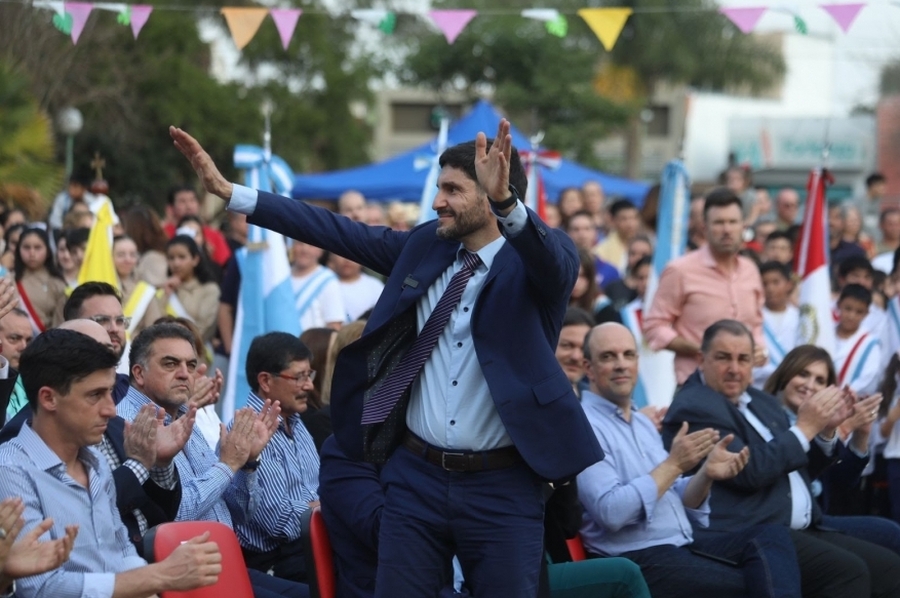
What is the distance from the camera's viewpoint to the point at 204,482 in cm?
512

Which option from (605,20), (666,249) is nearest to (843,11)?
(605,20)

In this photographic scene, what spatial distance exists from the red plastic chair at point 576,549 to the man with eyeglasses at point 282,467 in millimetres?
1090

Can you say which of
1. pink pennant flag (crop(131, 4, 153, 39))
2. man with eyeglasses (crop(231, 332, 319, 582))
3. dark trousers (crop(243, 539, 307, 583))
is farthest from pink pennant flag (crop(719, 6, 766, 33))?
dark trousers (crop(243, 539, 307, 583))

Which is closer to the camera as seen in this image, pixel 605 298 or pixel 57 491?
pixel 57 491

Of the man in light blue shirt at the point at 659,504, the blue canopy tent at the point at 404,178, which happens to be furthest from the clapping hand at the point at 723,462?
the blue canopy tent at the point at 404,178

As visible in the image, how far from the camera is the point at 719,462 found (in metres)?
6.00

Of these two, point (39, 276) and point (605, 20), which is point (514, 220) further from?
point (605, 20)

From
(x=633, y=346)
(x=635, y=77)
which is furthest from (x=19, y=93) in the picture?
(x=635, y=77)

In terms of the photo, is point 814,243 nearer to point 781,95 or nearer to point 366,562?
point 366,562

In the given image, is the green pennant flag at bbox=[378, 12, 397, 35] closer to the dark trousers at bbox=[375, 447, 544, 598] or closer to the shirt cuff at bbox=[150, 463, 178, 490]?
the shirt cuff at bbox=[150, 463, 178, 490]

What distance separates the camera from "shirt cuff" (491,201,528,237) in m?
4.01

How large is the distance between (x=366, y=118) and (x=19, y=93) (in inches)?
1134

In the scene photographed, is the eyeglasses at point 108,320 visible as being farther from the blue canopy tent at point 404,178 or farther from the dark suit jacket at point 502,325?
the blue canopy tent at point 404,178

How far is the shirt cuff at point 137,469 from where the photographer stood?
4.48 m
